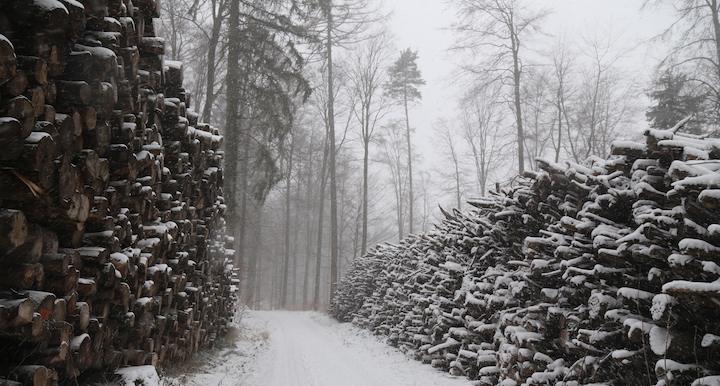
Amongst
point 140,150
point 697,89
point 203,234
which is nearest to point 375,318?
point 203,234

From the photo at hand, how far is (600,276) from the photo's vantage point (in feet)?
13.1

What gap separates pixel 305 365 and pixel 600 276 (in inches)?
231

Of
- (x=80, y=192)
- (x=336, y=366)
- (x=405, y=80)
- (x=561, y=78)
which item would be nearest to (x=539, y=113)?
(x=561, y=78)

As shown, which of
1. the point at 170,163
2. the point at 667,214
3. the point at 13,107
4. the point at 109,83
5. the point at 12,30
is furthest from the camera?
the point at 170,163

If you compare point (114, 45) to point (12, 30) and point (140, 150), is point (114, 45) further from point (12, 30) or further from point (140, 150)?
point (140, 150)

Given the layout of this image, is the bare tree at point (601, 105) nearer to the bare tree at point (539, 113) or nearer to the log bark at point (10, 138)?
the bare tree at point (539, 113)

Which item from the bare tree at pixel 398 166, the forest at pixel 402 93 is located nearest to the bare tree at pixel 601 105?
the forest at pixel 402 93

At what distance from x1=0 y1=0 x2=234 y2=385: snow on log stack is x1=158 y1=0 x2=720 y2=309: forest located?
6111 millimetres

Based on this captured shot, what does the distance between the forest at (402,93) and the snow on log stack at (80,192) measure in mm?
6111

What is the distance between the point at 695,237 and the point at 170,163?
5699 mm

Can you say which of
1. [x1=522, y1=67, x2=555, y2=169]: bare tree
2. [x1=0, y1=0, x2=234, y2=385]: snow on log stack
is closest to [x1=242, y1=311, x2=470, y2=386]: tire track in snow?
[x1=0, y1=0, x2=234, y2=385]: snow on log stack

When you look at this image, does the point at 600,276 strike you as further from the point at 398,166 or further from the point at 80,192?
the point at 398,166

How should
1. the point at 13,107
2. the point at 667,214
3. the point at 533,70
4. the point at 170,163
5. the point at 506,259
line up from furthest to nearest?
1. the point at 533,70
2. the point at 506,259
3. the point at 170,163
4. the point at 667,214
5. the point at 13,107

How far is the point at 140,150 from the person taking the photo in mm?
4195
